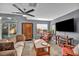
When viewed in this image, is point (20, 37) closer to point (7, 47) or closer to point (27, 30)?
point (27, 30)

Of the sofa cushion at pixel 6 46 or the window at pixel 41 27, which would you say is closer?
the sofa cushion at pixel 6 46

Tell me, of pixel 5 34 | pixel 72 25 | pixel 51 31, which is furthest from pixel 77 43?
pixel 5 34

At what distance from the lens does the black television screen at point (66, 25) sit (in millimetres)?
2311

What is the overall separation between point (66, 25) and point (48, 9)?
498mm

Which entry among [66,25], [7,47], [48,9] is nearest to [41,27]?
[48,9]

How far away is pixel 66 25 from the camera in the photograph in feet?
7.74

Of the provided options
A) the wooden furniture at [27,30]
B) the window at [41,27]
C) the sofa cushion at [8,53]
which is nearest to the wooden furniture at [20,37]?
the wooden furniture at [27,30]

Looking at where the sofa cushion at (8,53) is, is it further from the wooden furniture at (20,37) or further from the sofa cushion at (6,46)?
the wooden furniture at (20,37)

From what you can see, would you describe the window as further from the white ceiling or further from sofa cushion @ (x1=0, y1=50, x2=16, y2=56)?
sofa cushion @ (x1=0, y1=50, x2=16, y2=56)

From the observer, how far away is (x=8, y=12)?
228cm

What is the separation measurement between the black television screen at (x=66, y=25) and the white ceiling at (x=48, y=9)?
0.57 ft

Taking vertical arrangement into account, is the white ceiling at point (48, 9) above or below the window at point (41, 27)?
above

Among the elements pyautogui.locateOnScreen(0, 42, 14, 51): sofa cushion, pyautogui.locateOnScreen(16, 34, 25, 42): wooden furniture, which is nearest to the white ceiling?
pyautogui.locateOnScreen(16, 34, 25, 42): wooden furniture

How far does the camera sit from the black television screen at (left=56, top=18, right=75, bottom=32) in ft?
7.58
